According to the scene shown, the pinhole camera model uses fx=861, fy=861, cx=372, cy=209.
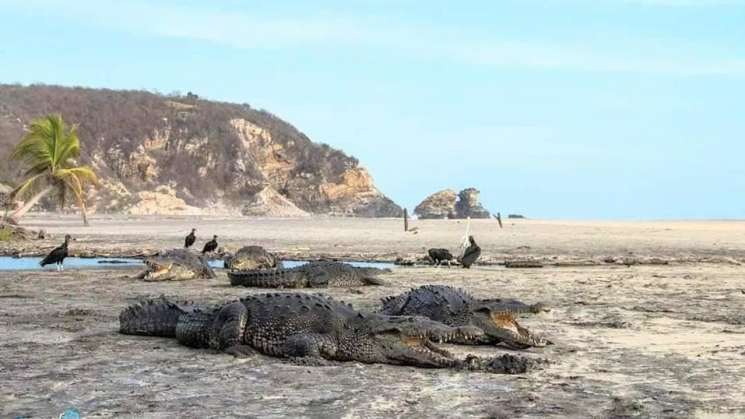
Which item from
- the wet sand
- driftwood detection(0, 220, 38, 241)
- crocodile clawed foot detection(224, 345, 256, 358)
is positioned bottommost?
the wet sand

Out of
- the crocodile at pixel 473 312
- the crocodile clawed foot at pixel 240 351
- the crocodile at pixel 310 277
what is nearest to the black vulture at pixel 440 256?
the crocodile at pixel 310 277

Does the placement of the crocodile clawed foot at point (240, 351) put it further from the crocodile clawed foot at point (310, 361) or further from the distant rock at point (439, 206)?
the distant rock at point (439, 206)

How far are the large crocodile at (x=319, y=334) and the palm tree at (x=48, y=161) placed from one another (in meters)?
28.0

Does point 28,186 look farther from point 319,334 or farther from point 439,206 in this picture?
point 439,206

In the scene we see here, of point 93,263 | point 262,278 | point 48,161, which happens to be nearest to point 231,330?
point 262,278

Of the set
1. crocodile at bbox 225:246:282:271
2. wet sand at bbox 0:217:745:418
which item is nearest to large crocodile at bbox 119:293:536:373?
wet sand at bbox 0:217:745:418

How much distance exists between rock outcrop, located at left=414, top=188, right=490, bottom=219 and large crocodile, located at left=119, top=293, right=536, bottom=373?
84.3m

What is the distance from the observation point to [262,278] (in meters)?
13.9

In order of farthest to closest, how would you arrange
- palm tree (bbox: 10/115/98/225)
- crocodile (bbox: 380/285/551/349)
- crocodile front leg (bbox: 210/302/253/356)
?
1. palm tree (bbox: 10/115/98/225)
2. crocodile (bbox: 380/285/551/349)
3. crocodile front leg (bbox: 210/302/253/356)

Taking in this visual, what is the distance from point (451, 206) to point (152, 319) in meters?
85.3

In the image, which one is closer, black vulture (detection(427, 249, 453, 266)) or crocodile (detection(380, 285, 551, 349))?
crocodile (detection(380, 285, 551, 349))

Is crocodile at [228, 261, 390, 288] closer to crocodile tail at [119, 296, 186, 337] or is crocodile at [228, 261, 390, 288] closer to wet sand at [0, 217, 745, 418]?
wet sand at [0, 217, 745, 418]

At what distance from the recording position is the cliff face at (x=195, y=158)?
248ft

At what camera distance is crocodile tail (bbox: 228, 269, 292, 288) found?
13844 millimetres
